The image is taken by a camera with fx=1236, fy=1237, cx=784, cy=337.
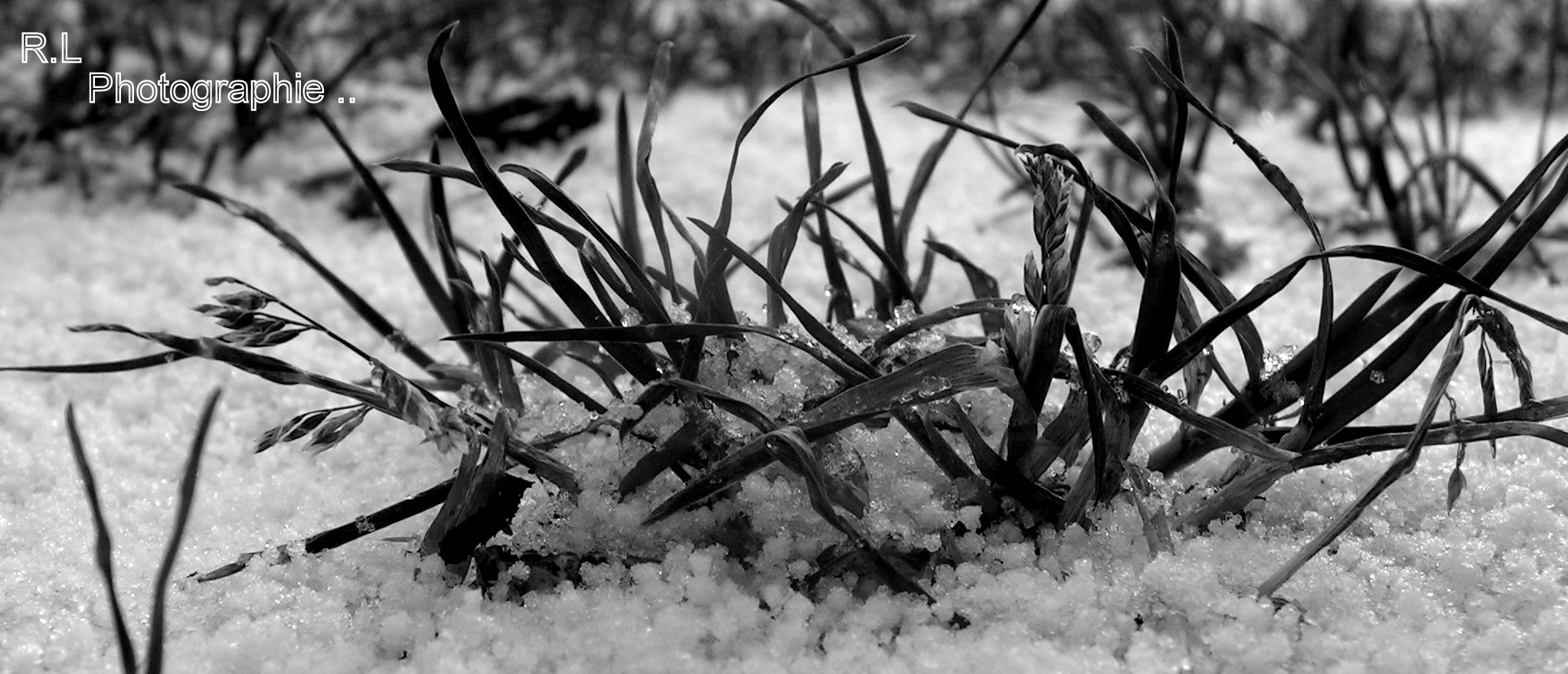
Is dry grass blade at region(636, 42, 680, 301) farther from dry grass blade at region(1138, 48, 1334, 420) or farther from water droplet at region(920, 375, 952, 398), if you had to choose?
dry grass blade at region(1138, 48, 1334, 420)

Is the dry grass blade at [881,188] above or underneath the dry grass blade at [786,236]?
above

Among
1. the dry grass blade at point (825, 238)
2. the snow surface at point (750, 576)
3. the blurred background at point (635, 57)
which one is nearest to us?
the snow surface at point (750, 576)

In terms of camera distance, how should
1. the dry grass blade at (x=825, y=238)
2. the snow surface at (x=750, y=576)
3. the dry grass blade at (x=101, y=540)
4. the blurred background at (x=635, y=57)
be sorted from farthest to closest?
1. the blurred background at (x=635, y=57)
2. the dry grass blade at (x=825, y=238)
3. the snow surface at (x=750, y=576)
4. the dry grass blade at (x=101, y=540)

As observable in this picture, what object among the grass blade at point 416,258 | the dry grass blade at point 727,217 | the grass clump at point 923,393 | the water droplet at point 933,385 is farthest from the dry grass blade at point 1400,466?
the grass blade at point 416,258

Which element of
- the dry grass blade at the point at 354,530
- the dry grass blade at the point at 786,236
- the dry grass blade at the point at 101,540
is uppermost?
the dry grass blade at the point at 786,236

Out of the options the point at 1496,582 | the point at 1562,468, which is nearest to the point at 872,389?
the point at 1496,582

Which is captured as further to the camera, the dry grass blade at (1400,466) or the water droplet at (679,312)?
the water droplet at (679,312)

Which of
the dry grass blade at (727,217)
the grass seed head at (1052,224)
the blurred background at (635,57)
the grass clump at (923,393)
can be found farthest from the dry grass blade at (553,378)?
the blurred background at (635,57)

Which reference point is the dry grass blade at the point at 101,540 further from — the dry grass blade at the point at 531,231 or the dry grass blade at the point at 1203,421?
the dry grass blade at the point at 1203,421

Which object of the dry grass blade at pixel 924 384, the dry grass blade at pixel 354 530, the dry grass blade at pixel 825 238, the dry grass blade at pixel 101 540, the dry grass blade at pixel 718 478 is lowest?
the dry grass blade at pixel 101 540

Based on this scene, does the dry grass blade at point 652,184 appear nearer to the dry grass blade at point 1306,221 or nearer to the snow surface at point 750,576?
the snow surface at point 750,576
